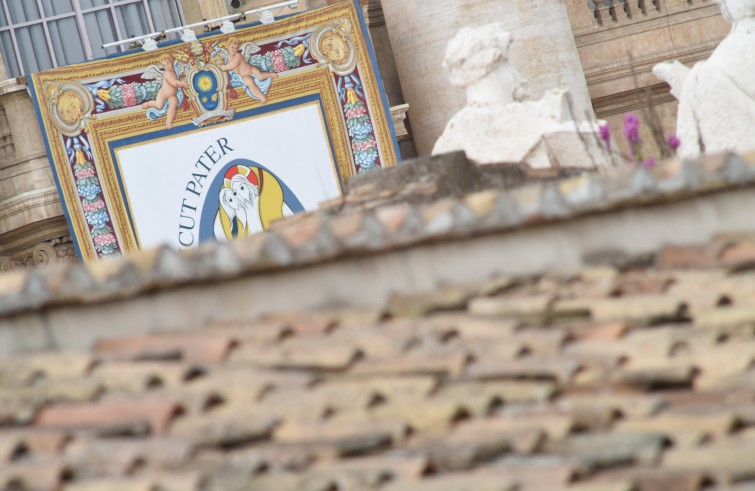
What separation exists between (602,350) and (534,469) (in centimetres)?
95

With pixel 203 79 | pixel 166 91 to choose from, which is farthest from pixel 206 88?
pixel 166 91

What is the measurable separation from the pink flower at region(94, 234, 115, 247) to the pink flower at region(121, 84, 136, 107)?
1230 millimetres

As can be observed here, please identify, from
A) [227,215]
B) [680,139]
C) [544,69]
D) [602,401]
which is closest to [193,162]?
[227,215]

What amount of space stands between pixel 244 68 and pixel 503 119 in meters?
6.92

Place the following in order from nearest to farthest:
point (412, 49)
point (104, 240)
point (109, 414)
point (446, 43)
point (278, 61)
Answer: point (109, 414), point (104, 240), point (278, 61), point (446, 43), point (412, 49)

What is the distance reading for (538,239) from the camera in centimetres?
568

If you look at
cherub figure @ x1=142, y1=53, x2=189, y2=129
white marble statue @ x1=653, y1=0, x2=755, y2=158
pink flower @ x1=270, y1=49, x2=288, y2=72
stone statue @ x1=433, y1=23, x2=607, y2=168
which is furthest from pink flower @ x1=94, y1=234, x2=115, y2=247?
white marble statue @ x1=653, y1=0, x2=755, y2=158

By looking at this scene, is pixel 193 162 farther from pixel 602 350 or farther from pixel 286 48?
pixel 602 350

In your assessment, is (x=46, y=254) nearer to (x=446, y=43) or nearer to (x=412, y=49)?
(x=412, y=49)

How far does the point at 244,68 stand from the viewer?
17.6m

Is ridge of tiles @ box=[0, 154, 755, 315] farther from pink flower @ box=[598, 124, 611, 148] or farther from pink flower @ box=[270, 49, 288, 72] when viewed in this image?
pink flower @ box=[270, 49, 288, 72]

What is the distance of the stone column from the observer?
1855 cm

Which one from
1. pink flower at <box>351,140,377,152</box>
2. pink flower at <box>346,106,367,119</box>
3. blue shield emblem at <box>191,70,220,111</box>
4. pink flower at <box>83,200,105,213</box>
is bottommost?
pink flower at <box>351,140,377,152</box>

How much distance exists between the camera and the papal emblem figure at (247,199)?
17.1m
